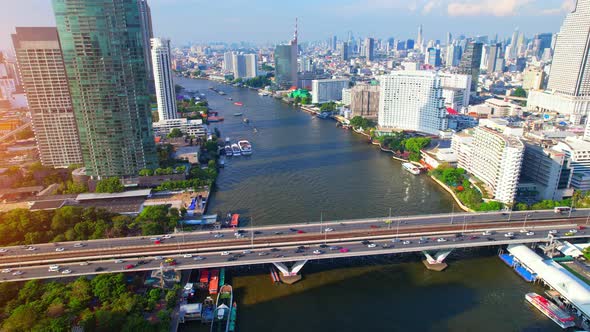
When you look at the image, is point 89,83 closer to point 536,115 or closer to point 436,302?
point 436,302

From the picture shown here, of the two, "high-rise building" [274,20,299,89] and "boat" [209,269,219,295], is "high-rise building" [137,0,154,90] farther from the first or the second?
"boat" [209,269,219,295]

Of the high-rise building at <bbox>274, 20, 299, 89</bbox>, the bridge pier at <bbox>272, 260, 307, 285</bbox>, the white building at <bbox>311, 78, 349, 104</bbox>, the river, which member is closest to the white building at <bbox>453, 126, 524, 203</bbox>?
the river

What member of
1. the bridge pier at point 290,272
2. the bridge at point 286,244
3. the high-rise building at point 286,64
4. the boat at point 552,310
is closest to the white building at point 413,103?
the bridge at point 286,244

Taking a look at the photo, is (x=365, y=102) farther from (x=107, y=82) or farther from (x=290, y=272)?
(x=290, y=272)

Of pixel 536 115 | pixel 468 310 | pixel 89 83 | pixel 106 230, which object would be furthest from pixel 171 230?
pixel 536 115

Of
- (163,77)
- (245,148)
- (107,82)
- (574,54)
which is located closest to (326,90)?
(163,77)

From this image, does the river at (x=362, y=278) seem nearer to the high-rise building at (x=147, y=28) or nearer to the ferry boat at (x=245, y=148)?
the ferry boat at (x=245, y=148)
